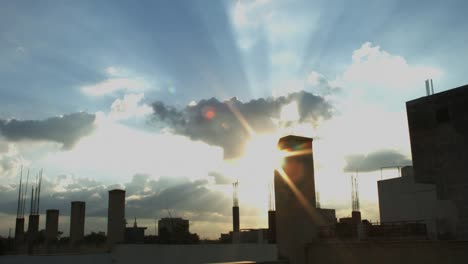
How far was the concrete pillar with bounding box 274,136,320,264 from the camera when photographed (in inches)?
620

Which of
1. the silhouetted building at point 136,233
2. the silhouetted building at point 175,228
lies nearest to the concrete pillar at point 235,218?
the silhouetted building at point 175,228

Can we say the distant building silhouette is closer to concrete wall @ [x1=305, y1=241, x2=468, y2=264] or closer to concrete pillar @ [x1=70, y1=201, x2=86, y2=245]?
concrete wall @ [x1=305, y1=241, x2=468, y2=264]

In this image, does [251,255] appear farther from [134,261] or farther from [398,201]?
[398,201]

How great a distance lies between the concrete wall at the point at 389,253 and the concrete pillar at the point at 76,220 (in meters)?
24.5

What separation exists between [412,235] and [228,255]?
17290 mm

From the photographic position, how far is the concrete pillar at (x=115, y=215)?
27734 mm

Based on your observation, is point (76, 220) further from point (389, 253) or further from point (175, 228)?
point (175, 228)

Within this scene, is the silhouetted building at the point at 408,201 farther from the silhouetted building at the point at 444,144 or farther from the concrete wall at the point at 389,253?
the concrete wall at the point at 389,253

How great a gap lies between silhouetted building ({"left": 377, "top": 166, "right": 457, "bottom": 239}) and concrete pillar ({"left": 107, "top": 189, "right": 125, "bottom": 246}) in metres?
19.6

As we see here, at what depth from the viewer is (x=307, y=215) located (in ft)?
52.7

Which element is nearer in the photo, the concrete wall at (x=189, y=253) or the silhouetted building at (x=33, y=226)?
the concrete wall at (x=189, y=253)

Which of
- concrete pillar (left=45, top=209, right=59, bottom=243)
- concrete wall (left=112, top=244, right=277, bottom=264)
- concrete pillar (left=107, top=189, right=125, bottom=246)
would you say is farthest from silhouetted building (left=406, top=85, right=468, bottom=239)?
concrete pillar (left=45, top=209, right=59, bottom=243)

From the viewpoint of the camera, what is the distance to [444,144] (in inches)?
911

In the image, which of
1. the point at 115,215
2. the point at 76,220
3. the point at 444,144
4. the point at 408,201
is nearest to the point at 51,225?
the point at 76,220
